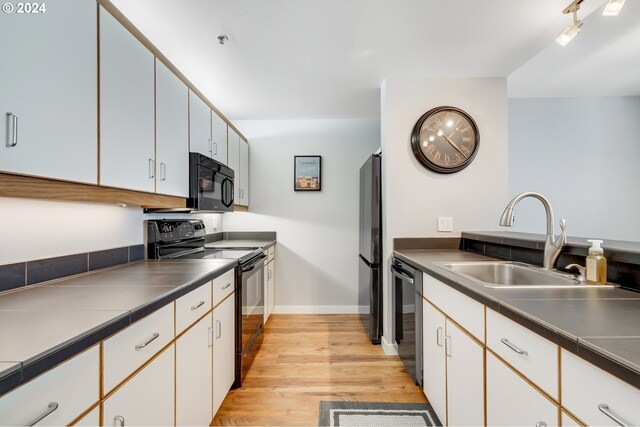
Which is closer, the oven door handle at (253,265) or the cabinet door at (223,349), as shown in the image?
the cabinet door at (223,349)

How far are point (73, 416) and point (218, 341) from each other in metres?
0.96

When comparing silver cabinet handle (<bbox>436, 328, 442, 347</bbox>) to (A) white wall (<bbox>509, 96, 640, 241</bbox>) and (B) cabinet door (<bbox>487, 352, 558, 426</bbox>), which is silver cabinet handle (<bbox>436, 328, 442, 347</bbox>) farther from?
(A) white wall (<bbox>509, 96, 640, 241</bbox>)

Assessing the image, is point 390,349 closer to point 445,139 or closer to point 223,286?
point 223,286

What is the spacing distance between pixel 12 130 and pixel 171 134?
0.91 meters

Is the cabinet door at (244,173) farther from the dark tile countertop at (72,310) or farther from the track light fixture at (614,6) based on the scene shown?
the track light fixture at (614,6)

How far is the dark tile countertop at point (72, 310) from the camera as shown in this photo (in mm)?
600

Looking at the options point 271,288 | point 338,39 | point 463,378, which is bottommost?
point 271,288

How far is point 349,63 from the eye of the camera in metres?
2.13

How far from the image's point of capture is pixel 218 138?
251 cm

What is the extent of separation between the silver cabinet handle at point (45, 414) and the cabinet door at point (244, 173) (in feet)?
8.53

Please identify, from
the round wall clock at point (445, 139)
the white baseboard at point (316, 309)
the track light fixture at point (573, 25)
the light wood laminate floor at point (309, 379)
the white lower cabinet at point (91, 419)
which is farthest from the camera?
the white baseboard at point (316, 309)

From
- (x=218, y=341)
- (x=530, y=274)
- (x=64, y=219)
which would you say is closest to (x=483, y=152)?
(x=530, y=274)

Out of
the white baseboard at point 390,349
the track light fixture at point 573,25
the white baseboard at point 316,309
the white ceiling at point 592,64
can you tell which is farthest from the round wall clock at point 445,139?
the white baseboard at point 316,309

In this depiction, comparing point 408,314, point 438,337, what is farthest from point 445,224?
point 438,337
